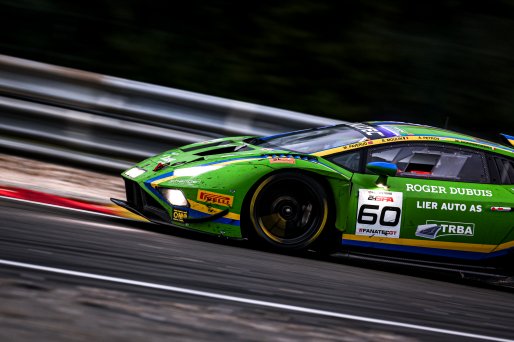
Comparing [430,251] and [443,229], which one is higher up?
[443,229]

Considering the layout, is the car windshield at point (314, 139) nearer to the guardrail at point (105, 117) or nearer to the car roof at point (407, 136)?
the car roof at point (407, 136)

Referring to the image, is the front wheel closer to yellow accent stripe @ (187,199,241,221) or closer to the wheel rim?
the wheel rim

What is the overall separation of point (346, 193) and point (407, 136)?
0.89 metres

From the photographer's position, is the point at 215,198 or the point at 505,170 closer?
the point at 215,198

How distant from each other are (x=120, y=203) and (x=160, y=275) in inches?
70.8

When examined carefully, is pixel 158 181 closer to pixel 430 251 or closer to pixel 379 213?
pixel 379 213

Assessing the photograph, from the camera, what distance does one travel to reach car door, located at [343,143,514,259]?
23.5 feet

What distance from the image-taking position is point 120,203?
23.1 feet

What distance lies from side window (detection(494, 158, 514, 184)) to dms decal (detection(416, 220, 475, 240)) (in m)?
0.64

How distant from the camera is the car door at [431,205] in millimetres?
7148

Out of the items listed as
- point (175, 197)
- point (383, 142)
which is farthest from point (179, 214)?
point (383, 142)

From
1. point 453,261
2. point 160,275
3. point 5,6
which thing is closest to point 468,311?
point 453,261

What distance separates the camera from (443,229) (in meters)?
7.31

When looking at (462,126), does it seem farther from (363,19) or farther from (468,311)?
(468,311)
